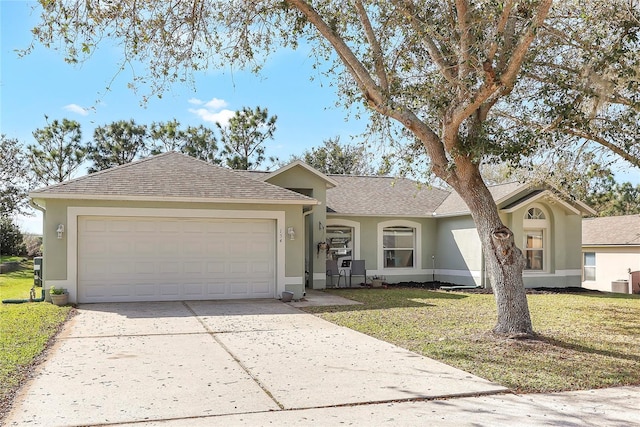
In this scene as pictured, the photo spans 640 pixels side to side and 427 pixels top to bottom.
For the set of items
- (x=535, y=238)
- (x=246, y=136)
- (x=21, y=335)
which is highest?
(x=246, y=136)

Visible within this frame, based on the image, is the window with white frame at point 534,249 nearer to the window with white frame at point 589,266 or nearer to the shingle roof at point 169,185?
the window with white frame at point 589,266

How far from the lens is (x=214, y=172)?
15102 millimetres

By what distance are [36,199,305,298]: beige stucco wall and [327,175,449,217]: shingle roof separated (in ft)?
14.6

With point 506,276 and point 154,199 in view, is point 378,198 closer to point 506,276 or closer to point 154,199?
point 154,199

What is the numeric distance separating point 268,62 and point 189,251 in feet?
18.6

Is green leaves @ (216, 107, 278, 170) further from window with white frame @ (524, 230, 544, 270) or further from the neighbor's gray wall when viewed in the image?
window with white frame @ (524, 230, 544, 270)

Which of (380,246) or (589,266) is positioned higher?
(380,246)

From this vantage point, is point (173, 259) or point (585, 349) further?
point (173, 259)

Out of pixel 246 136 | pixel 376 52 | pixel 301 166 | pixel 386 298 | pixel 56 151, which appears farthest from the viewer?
pixel 246 136

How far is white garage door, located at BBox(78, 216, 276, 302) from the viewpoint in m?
13.1

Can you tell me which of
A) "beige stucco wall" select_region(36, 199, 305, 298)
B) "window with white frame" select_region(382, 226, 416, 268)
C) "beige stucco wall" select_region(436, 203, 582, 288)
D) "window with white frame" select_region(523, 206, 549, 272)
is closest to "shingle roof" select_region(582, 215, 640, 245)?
"beige stucco wall" select_region(436, 203, 582, 288)

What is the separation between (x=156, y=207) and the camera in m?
13.4

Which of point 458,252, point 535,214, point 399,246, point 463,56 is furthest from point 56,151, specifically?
point 463,56

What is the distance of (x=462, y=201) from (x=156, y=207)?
430 inches
